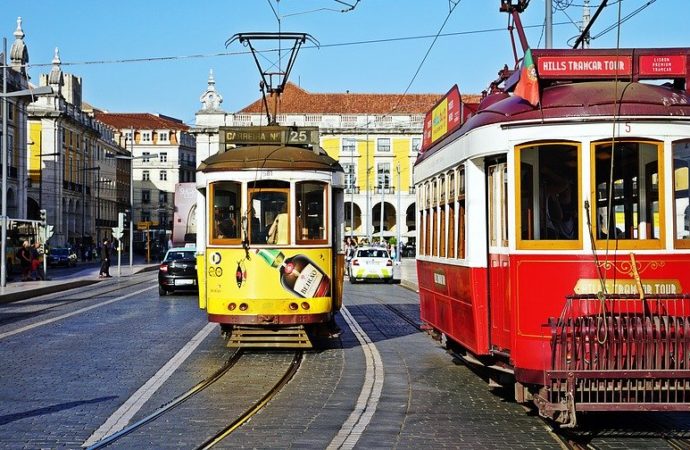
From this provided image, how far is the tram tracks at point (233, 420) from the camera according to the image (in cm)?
845

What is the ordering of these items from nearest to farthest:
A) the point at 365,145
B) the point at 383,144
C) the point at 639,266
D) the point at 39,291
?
the point at 639,266 < the point at 39,291 < the point at 365,145 < the point at 383,144

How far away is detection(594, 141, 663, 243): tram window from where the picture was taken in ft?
27.9

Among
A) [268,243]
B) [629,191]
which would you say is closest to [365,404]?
[629,191]

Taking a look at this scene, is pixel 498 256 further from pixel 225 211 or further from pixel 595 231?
pixel 225 211

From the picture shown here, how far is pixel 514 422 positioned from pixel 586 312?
1.79m

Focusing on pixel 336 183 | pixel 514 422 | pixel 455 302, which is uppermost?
pixel 336 183

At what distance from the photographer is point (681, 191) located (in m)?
8.48

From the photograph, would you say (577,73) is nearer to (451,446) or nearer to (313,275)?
(451,446)

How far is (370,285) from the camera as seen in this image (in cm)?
4047

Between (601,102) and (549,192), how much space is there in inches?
35.0

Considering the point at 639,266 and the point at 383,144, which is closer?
the point at 639,266

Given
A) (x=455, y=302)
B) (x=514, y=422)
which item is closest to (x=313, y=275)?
(x=455, y=302)

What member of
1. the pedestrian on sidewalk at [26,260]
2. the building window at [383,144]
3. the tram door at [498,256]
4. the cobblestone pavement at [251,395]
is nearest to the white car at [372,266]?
the pedestrian on sidewalk at [26,260]

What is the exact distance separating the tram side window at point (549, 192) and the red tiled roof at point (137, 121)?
418 ft
